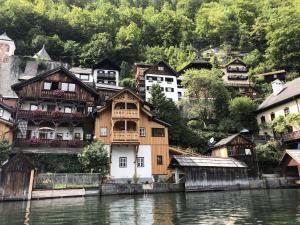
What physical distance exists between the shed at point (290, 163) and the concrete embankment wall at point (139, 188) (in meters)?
2.14

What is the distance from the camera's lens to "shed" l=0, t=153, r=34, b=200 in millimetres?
25797

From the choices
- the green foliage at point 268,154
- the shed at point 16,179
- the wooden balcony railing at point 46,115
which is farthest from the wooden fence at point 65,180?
the green foliage at point 268,154

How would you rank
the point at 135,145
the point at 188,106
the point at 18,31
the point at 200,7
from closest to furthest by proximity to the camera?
the point at 135,145
the point at 188,106
the point at 18,31
the point at 200,7

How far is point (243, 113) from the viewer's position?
56.2 meters

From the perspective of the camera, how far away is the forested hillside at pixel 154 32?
86787mm

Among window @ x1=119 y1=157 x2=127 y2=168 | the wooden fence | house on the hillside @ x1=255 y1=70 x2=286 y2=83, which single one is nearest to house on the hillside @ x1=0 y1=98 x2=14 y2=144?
the wooden fence

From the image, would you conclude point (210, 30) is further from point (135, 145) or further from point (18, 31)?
point (135, 145)

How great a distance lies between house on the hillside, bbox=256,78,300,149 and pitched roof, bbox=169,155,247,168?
14.2m

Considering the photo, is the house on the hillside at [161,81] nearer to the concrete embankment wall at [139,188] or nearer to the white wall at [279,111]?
the white wall at [279,111]

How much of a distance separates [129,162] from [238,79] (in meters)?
48.3

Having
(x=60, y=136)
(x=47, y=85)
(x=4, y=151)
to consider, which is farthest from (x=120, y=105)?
(x=4, y=151)

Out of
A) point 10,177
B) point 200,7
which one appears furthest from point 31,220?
point 200,7

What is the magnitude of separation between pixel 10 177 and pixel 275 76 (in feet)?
235

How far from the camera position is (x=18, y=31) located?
9375cm
